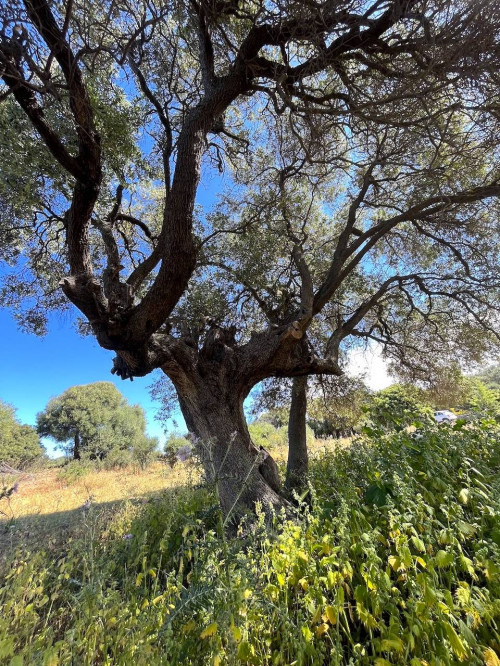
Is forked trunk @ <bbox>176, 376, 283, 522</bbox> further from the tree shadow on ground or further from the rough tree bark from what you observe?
the rough tree bark

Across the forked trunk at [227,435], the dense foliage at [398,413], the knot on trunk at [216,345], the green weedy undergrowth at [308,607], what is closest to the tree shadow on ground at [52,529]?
the forked trunk at [227,435]

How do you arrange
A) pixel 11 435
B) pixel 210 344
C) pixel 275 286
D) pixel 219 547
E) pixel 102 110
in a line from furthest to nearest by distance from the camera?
pixel 11 435 → pixel 275 286 → pixel 210 344 → pixel 102 110 → pixel 219 547

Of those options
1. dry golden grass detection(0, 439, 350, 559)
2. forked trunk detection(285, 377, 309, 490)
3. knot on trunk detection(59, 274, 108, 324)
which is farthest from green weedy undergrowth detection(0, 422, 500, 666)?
forked trunk detection(285, 377, 309, 490)

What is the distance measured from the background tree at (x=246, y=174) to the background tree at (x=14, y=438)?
19625 mm

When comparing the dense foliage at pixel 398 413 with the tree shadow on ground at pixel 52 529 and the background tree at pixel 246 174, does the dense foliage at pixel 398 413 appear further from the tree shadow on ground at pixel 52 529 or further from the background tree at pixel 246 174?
the tree shadow on ground at pixel 52 529

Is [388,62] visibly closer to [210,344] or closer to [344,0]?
[344,0]

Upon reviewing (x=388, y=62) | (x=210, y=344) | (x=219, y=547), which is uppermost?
(x=388, y=62)

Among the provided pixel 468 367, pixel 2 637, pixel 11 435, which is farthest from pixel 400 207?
pixel 11 435

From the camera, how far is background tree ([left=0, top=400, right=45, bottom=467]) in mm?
20000

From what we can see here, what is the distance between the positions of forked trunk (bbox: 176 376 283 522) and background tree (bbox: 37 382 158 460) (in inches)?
973

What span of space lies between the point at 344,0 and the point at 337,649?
181 inches

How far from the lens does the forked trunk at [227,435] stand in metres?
3.90

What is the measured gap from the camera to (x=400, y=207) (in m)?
A: 6.39

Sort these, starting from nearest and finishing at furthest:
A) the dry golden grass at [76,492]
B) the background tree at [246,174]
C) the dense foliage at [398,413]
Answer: the background tree at [246,174]
the dense foliage at [398,413]
the dry golden grass at [76,492]
